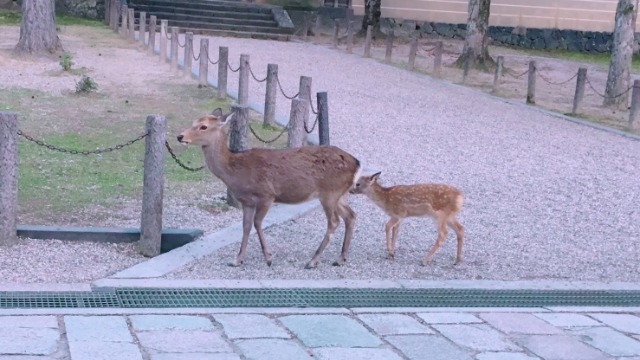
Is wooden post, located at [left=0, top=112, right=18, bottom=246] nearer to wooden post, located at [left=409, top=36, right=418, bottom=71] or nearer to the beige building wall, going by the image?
wooden post, located at [left=409, top=36, right=418, bottom=71]

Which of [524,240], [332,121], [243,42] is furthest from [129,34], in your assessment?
[524,240]

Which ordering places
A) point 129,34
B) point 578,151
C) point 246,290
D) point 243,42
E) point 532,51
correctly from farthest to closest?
point 532,51 < point 243,42 < point 129,34 < point 578,151 < point 246,290

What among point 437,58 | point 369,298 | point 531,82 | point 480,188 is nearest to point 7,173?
point 369,298

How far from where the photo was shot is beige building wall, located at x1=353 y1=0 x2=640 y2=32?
36.6 meters

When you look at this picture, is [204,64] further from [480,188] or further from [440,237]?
[440,237]

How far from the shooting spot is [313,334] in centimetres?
591

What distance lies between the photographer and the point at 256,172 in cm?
753

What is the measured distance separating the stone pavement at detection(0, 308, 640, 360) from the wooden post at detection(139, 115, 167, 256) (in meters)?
1.61

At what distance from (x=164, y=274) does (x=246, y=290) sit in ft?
2.16

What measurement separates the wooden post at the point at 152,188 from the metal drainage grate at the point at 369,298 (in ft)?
3.56

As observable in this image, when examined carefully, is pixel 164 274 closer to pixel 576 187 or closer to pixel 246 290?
pixel 246 290

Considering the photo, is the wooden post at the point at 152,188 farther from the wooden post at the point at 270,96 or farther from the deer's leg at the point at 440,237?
the wooden post at the point at 270,96

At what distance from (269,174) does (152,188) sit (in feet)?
3.07

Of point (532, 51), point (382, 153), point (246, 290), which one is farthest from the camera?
point (532, 51)
